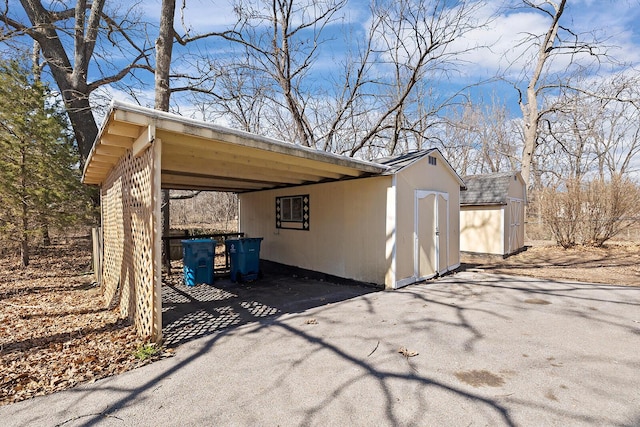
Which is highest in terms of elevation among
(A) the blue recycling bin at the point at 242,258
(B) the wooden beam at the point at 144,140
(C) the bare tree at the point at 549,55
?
(C) the bare tree at the point at 549,55

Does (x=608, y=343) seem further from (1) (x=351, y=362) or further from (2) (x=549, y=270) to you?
(2) (x=549, y=270)

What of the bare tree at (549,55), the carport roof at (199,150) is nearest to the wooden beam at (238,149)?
the carport roof at (199,150)

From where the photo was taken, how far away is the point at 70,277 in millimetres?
7035

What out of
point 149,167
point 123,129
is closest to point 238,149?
point 149,167

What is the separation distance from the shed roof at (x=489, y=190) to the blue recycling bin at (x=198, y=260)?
9192 millimetres

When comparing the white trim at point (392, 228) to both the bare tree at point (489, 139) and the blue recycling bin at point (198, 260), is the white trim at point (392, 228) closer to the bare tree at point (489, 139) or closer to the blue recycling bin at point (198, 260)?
the blue recycling bin at point (198, 260)

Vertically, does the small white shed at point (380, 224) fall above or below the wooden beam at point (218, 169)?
below

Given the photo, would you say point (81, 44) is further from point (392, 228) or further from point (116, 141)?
point (392, 228)

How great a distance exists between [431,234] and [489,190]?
577 cm

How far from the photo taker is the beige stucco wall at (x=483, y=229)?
10.5 meters

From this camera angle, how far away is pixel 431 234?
6633 millimetres

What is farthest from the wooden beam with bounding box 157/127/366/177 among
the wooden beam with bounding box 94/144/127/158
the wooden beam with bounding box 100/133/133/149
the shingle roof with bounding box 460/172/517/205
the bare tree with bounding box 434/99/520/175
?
the bare tree with bounding box 434/99/520/175

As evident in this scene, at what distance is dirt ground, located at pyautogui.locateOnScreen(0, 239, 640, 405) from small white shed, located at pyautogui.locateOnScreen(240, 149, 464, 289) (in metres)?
2.60

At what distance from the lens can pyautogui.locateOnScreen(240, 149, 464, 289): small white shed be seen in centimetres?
573
